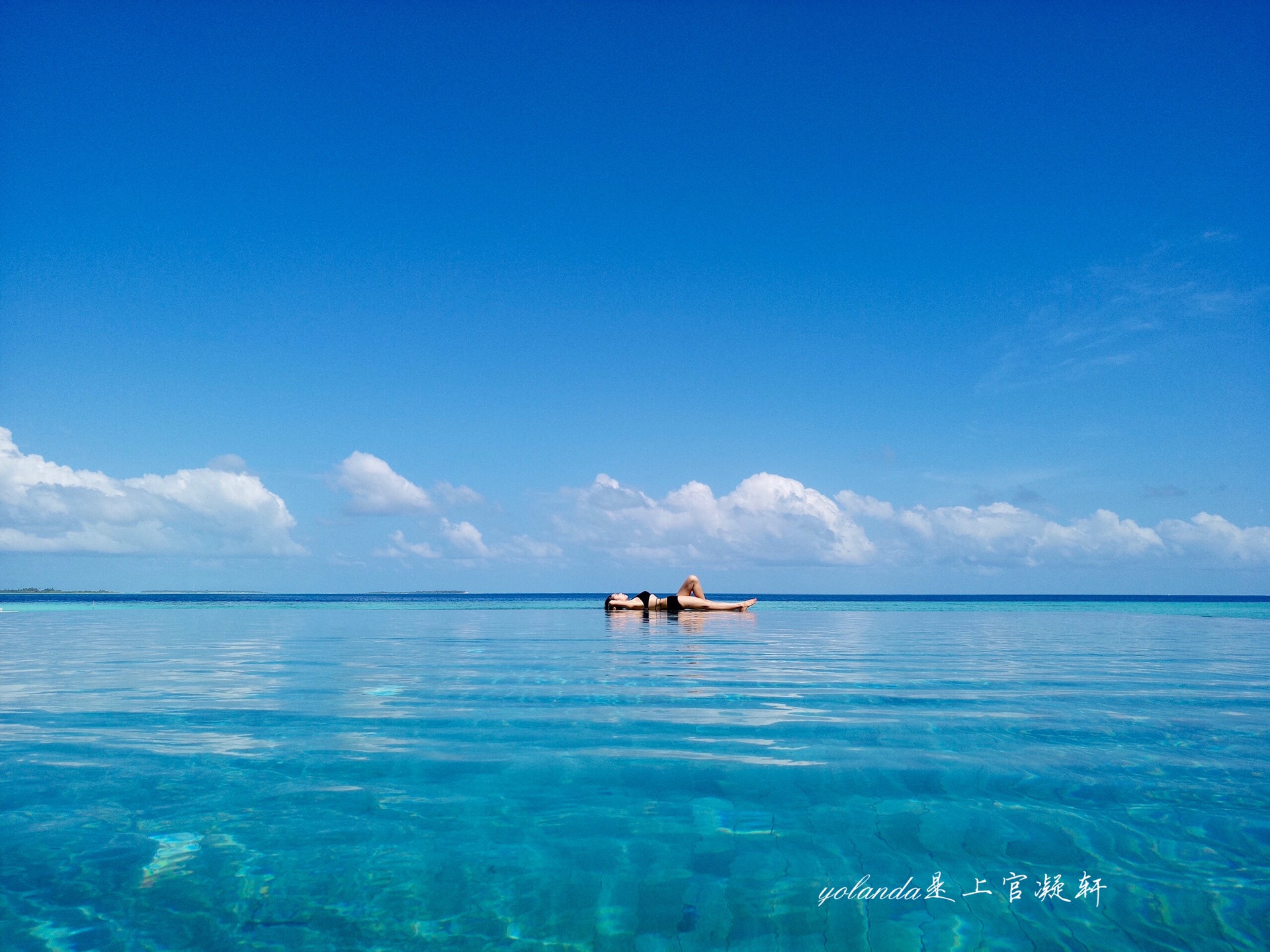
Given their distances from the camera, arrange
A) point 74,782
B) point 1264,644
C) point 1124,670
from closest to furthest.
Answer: point 74,782 < point 1124,670 < point 1264,644

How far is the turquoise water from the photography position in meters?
4.91

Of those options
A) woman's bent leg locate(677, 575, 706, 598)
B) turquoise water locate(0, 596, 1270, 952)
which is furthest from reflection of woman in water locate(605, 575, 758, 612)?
turquoise water locate(0, 596, 1270, 952)

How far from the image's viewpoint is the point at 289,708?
41.2 feet

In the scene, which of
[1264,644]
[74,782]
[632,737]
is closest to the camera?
[74,782]

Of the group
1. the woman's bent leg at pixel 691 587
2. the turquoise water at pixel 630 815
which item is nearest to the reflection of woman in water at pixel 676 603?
the woman's bent leg at pixel 691 587

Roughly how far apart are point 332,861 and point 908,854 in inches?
189

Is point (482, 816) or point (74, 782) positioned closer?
point (482, 816)

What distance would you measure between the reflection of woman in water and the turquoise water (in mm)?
33275

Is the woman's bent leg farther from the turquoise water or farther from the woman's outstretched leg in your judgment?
the turquoise water

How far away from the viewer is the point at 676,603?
49.3m

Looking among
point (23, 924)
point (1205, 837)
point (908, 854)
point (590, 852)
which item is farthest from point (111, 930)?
point (1205, 837)

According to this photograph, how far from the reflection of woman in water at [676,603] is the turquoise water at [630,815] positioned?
33.3m

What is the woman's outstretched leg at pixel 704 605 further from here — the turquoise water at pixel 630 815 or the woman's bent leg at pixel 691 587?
the turquoise water at pixel 630 815

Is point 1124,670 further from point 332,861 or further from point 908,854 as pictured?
point 332,861
